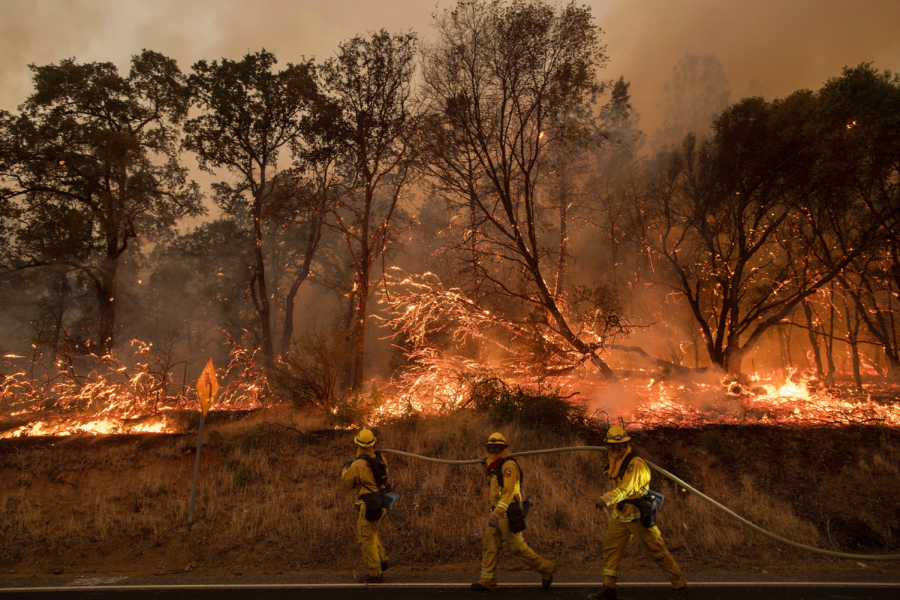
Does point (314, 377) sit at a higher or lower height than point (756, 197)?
lower

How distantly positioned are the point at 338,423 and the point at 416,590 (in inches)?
262

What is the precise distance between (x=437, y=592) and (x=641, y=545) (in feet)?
7.85

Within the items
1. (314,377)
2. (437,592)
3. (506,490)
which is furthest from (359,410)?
(506,490)

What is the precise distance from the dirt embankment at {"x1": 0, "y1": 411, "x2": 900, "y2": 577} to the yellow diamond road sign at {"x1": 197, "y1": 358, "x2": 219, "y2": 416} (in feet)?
6.33

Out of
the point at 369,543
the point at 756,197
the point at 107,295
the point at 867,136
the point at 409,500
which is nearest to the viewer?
the point at 369,543

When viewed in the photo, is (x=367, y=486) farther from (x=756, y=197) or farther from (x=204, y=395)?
(x=756, y=197)

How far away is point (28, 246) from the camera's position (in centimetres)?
1853

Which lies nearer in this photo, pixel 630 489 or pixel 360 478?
pixel 630 489

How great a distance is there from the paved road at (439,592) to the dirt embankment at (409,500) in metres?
0.72


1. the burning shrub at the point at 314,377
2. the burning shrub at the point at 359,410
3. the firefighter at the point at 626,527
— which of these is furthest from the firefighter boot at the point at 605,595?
the burning shrub at the point at 314,377

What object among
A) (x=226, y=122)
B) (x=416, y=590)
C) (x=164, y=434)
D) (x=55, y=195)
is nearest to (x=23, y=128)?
(x=55, y=195)

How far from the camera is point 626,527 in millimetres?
5281

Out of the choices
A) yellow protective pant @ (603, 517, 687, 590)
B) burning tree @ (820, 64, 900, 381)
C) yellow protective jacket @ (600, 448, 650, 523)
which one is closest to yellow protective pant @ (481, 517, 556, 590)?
yellow protective pant @ (603, 517, 687, 590)

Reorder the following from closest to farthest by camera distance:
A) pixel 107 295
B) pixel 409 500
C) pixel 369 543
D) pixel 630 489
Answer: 1. pixel 630 489
2. pixel 369 543
3. pixel 409 500
4. pixel 107 295
